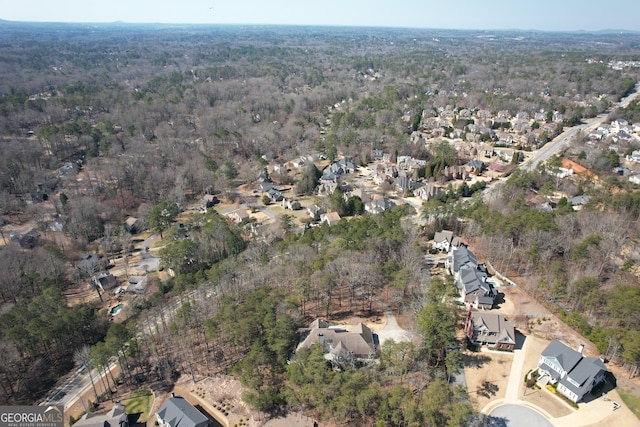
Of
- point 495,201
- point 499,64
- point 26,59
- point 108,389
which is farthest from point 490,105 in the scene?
point 26,59

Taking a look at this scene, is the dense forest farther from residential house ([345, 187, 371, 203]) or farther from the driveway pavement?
residential house ([345, 187, 371, 203])

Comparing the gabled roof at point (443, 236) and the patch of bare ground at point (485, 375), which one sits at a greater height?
the gabled roof at point (443, 236)

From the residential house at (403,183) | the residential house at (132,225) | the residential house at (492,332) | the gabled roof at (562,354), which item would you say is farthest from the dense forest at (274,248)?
the residential house at (403,183)

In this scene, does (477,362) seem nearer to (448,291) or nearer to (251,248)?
(448,291)

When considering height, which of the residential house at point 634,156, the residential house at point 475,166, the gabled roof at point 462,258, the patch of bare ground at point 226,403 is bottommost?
the patch of bare ground at point 226,403

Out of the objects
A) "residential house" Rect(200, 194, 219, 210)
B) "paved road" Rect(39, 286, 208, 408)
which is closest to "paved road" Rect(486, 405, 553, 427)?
"paved road" Rect(39, 286, 208, 408)

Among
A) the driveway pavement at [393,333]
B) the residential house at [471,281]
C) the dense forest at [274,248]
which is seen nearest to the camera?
the dense forest at [274,248]

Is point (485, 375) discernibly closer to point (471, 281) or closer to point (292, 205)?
point (471, 281)

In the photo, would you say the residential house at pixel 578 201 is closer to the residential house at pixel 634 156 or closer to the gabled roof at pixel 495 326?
the residential house at pixel 634 156
